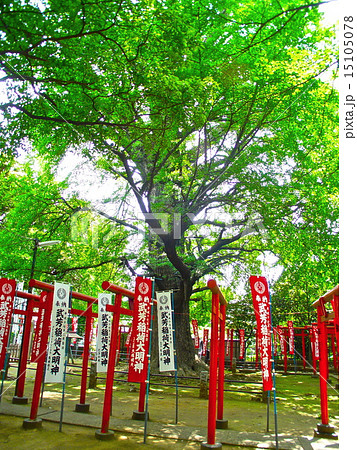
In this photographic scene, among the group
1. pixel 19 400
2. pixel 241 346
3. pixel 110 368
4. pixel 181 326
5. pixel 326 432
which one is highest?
pixel 181 326

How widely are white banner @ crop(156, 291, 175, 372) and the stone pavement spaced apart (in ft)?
3.69

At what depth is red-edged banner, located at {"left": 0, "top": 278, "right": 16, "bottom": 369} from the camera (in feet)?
26.5

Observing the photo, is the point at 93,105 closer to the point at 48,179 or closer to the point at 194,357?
the point at 48,179

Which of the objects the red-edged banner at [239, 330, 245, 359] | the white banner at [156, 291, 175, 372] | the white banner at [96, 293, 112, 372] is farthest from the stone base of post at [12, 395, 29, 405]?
the red-edged banner at [239, 330, 245, 359]

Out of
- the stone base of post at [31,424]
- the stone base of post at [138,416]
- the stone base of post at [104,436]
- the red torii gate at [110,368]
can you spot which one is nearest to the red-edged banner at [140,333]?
the red torii gate at [110,368]

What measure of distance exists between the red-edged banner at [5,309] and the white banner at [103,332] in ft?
6.68

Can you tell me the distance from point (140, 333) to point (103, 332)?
6.53 feet

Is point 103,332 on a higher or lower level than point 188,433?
higher

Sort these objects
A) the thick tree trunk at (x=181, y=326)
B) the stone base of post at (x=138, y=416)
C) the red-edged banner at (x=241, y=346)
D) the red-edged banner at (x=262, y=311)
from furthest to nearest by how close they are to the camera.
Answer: the red-edged banner at (x=241, y=346) < the thick tree trunk at (x=181, y=326) < the stone base of post at (x=138, y=416) < the red-edged banner at (x=262, y=311)

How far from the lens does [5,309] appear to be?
816cm

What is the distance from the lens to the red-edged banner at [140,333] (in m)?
6.39

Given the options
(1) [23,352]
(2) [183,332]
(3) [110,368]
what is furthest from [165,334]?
(2) [183,332]

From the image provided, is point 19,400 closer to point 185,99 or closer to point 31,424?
point 31,424

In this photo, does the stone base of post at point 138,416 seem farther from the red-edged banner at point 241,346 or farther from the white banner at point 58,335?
the red-edged banner at point 241,346
